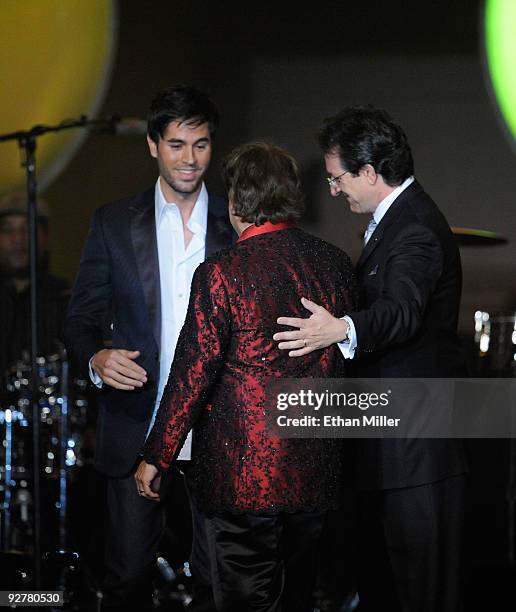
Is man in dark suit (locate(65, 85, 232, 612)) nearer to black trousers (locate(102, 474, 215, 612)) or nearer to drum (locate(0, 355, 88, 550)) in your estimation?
black trousers (locate(102, 474, 215, 612))

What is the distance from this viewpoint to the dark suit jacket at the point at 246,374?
6.91 feet

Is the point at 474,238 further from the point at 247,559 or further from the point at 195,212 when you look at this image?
the point at 247,559

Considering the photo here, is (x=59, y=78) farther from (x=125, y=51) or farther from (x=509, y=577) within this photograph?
(x=509, y=577)

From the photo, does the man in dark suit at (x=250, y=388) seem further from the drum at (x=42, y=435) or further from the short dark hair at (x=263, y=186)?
the drum at (x=42, y=435)

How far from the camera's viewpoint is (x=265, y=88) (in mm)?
4105

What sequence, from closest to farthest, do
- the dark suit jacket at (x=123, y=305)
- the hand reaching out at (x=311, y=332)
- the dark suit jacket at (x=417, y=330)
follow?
1. the hand reaching out at (x=311, y=332)
2. the dark suit jacket at (x=417, y=330)
3. the dark suit jacket at (x=123, y=305)

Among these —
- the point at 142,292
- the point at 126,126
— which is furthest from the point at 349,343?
the point at 126,126

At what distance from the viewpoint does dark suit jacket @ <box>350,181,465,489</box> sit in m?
2.38

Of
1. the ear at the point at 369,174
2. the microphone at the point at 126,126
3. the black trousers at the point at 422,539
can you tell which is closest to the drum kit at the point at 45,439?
the microphone at the point at 126,126

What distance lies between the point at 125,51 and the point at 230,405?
2.42 meters

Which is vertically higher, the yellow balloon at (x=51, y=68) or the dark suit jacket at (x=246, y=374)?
the yellow balloon at (x=51, y=68)

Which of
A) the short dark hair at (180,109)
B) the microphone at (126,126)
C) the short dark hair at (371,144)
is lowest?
the short dark hair at (371,144)

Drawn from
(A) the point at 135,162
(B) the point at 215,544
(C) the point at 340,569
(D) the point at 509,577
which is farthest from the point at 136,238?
(D) the point at 509,577

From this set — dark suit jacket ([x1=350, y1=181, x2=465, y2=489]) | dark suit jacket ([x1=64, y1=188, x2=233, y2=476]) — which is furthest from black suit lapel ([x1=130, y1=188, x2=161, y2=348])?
dark suit jacket ([x1=350, y1=181, x2=465, y2=489])
